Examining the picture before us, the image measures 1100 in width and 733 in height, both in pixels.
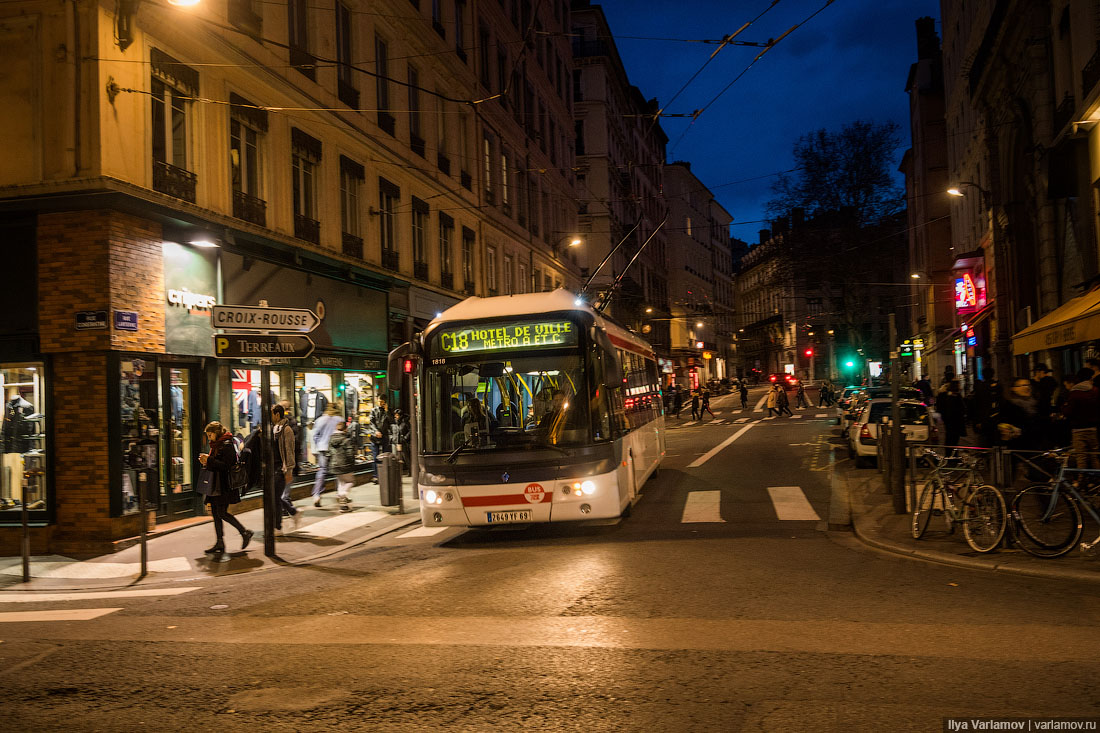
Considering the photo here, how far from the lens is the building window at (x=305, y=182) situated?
61.8 feet

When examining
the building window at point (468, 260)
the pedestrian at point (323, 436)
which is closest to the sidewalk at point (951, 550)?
the pedestrian at point (323, 436)

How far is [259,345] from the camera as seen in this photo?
11469 mm

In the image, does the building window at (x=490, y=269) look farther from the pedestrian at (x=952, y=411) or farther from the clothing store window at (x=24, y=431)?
the clothing store window at (x=24, y=431)

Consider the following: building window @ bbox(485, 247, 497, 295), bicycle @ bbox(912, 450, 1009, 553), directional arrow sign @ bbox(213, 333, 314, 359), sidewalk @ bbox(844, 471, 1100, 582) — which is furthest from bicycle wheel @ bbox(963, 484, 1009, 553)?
building window @ bbox(485, 247, 497, 295)

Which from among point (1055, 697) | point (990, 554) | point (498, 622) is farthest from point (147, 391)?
point (1055, 697)

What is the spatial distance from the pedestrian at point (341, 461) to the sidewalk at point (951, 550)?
342 inches

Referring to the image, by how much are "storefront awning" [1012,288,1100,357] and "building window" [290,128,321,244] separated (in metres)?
14.0

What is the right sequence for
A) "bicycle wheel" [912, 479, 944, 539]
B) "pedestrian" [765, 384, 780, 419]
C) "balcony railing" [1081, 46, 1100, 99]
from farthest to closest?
1. "pedestrian" [765, 384, 780, 419]
2. "balcony railing" [1081, 46, 1100, 99]
3. "bicycle wheel" [912, 479, 944, 539]

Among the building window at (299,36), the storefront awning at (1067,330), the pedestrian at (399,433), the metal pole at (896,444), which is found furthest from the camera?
the pedestrian at (399,433)

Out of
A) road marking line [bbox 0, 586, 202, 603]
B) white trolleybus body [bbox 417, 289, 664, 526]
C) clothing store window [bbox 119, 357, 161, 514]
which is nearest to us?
road marking line [bbox 0, 586, 202, 603]

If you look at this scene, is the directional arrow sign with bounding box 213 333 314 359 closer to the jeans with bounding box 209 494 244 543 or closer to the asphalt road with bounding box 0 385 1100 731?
the jeans with bounding box 209 494 244 543

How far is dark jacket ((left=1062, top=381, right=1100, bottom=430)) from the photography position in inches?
441

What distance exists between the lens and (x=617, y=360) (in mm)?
10891

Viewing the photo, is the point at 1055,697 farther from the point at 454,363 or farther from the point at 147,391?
the point at 147,391
